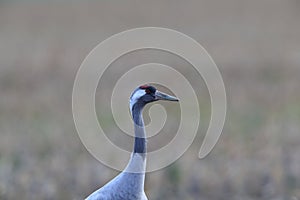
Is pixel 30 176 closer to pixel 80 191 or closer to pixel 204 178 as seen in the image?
pixel 80 191

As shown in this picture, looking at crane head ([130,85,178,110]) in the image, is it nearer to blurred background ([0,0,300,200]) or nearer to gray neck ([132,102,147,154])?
gray neck ([132,102,147,154])

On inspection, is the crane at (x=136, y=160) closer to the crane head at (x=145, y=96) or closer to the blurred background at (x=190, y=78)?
the crane head at (x=145, y=96)

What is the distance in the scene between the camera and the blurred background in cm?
801

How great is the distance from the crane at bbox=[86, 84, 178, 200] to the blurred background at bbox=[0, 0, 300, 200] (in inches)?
93.7

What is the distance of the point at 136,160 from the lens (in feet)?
17.4

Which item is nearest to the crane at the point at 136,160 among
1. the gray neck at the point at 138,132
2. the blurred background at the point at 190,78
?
the gray neck at the point at 138,132

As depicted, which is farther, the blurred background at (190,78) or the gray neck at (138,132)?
the blurred background at (190,78)

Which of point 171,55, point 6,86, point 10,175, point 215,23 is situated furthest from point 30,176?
point 215,23

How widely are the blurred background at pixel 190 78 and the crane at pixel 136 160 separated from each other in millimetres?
2380

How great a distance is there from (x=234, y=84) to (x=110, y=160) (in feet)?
19.0

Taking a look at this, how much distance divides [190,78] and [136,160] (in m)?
9.90

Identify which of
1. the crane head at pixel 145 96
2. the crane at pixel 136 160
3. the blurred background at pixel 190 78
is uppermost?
the crane head at pixel 145 96

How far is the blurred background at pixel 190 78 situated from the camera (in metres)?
8.01

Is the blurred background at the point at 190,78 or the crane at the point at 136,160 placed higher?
the crane at the point at 136,160
